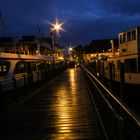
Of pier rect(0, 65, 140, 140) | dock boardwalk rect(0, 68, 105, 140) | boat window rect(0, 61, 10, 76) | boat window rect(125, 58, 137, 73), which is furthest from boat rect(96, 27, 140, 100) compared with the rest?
pier rect(0, 65, 140, 140)

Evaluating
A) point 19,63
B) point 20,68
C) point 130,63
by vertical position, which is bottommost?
point 20,68

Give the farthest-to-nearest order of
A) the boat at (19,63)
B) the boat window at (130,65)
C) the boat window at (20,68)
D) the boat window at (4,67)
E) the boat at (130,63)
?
the boat window at (20,68)
the boat window at (130,65)
the boat at (130,63)
the boat window at (4,67)
the boat at (19,63)

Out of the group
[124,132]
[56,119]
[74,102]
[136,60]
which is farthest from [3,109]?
[136,60]

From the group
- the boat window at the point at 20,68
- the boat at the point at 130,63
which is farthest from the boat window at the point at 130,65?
the boat window at the point at 20,68

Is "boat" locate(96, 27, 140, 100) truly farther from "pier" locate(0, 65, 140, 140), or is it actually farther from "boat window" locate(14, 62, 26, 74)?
"pier" locate(0, 65, 140, 140)

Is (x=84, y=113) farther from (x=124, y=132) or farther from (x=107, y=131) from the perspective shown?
(x=124, y=132)

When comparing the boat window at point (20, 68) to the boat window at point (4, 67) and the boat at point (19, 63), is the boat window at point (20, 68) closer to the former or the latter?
the boat at point (19, 63)

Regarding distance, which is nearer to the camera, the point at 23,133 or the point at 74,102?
the point at 23,133

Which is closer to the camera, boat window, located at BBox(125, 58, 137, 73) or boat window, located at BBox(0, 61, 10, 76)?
boat window, located at BBox(0, 61, 10, 76)

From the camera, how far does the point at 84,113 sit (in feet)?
34.6

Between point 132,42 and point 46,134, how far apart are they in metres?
17.3

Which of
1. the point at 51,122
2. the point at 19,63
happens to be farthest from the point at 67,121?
the point at 19,63

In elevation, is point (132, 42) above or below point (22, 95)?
above

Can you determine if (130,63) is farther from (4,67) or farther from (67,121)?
(67,121)
